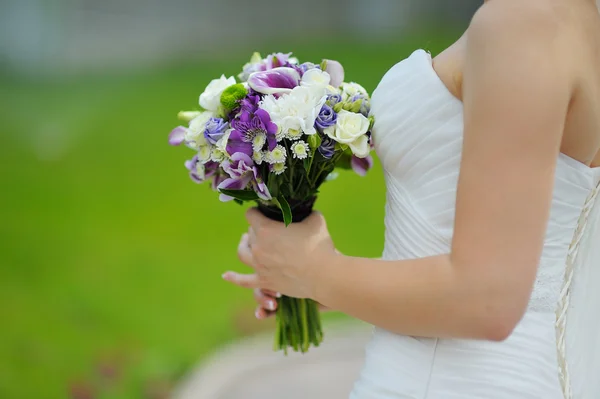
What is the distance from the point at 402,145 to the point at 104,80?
486 cm

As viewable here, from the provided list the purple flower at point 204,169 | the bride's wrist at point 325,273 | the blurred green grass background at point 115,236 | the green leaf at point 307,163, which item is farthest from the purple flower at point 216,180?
the blurred green grass background at point 115,236

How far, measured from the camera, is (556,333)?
A: 107 cm

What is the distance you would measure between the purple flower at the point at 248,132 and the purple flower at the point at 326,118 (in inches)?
3.2

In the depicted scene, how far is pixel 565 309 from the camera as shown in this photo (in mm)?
1083

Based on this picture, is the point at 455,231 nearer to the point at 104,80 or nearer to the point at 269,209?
the point at 269,209

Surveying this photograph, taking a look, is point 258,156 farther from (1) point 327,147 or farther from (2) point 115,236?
(2) point 115,236

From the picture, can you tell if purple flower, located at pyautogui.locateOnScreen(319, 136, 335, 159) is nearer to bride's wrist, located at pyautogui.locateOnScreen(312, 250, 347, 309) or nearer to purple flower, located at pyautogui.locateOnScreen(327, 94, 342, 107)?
purple flower, located at pyautogui.locateOnScreen(327, 94, 342, 107)

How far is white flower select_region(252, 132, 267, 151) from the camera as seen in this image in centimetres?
116

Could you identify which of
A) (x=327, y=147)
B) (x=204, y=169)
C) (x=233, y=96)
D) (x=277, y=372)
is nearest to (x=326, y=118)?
(x=327, y=147)

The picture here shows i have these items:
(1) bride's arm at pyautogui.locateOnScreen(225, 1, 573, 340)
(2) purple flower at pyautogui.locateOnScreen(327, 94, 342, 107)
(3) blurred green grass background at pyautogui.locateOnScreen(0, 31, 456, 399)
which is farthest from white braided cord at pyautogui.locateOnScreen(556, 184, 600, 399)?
(3) blurred green grass background at pyautogui.locateOnScreen(0, 31, 456, 399)

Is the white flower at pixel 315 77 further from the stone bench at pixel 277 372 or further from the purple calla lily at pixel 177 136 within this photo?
the stone bench at pixel 277 372

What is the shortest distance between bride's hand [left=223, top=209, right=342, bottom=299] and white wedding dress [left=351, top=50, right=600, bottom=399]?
12cm

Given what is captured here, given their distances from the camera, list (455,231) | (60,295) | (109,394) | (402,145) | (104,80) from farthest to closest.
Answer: (104,80), (60,295), (109,394), (402,145), (455,231)

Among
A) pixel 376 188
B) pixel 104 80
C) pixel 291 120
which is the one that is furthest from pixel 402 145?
pixel 104 80
